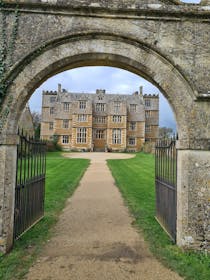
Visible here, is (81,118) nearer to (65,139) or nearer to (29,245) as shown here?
(65,139)

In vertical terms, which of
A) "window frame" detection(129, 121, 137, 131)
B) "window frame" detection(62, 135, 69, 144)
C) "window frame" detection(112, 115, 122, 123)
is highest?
"window frame" detection(112, 115, 122, 123)

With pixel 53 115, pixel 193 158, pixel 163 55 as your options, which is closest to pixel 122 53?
pixel 163 55

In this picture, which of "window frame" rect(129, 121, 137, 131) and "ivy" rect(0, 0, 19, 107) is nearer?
"ivy" rect(0, 0, 19, 107)

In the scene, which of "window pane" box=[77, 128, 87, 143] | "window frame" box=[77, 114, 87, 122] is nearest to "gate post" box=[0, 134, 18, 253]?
"window pane" box=[77, 128, 87, 143]

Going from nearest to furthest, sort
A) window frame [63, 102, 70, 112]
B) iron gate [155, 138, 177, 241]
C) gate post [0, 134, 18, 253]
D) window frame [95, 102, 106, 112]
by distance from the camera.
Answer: gate post [0, 134, 18, 253] → iron gate [155, 138, 177, 241] → window frame [63, 102, 70, 112] → window frame [95, 102, 106, 112]

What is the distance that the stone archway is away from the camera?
4.49 metres

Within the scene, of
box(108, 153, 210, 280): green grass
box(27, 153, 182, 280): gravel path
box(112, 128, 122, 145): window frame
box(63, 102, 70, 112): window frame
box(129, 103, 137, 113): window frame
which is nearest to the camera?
box(27, 153, 182, 280): gravel path

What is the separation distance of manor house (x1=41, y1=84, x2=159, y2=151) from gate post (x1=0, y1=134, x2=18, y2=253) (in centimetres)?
3816

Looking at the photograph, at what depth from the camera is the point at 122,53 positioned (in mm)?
4719

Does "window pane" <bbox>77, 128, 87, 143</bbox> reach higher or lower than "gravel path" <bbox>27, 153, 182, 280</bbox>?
higher

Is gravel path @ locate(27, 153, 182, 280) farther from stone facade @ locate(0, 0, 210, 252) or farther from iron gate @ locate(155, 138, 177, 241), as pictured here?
stone facade @ locate(0, 0, 210, 252)

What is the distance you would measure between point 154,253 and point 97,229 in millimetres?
1660

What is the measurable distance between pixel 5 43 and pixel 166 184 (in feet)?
14.5

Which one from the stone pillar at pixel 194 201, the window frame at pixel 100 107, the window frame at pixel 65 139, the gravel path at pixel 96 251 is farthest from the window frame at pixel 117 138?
the stone pillar at pixel 194 201
